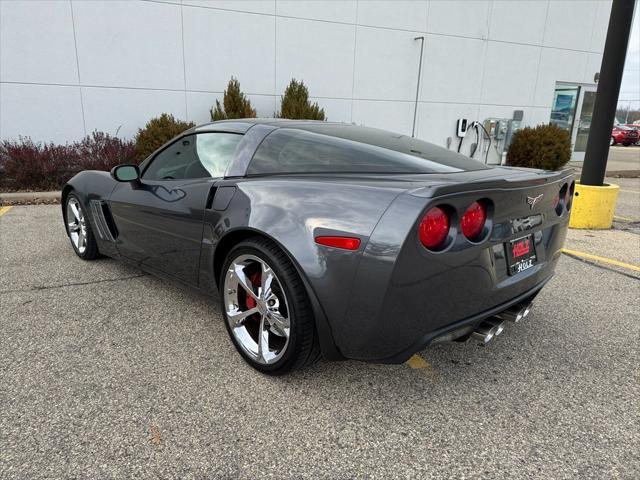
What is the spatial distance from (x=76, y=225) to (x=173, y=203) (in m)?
2.04

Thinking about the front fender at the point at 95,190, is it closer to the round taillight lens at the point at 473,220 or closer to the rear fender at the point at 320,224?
the rear fender at the point at 320,224

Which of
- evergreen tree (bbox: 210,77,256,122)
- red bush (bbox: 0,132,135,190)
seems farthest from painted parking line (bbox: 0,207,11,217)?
evergreen tree (bbox: 210,77,256,122)

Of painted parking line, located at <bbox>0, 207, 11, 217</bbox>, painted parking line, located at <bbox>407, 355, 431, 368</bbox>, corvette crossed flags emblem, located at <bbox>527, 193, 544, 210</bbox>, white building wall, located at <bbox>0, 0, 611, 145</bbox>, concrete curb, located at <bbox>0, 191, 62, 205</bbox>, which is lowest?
painted parking line, located at <bbox>0, 207, 11, 217</bbox>

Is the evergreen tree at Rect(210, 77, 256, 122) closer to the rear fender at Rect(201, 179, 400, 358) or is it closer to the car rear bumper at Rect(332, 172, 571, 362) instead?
the rear fender at Rect(201, 179, 400, 358)

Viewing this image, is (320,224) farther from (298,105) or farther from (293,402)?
(298,105)

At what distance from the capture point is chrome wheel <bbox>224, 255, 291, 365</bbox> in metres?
2.42

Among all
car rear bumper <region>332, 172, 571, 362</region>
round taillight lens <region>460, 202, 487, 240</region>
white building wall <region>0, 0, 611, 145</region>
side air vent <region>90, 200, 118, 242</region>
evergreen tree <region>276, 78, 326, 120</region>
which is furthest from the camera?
evergreen tree <region>276, 78, 326, 120</region>

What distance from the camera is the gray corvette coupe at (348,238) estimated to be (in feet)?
6.55

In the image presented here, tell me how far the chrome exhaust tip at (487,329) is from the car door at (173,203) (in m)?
1.68

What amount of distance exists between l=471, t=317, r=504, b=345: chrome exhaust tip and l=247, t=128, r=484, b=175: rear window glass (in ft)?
2.69

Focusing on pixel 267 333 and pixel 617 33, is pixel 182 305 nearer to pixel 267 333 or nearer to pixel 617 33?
pixel 267 333

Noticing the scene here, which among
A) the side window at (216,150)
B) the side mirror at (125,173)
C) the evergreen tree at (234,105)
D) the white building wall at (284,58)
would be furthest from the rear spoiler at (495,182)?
the white building wall at (284,58)

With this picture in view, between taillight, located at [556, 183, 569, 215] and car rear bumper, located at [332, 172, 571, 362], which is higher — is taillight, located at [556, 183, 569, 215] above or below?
above

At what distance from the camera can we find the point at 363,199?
2.08 meters
